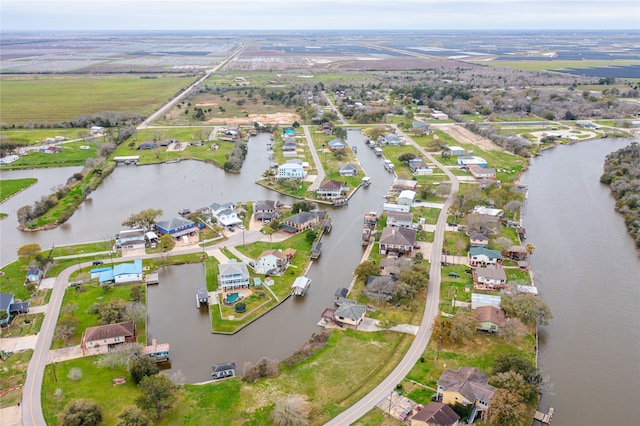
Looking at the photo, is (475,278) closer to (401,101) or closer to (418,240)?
(418,240)

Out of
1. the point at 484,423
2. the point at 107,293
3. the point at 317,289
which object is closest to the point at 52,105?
the point at 107,293

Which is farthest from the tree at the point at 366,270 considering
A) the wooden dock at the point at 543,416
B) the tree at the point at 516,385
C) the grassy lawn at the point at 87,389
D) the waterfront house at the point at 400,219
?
the grassy lawn at the point at 87,389

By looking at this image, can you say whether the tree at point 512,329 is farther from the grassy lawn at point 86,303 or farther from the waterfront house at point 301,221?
the grassy lawn at point 86,303

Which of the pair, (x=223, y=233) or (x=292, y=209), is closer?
(x=223, y=233)

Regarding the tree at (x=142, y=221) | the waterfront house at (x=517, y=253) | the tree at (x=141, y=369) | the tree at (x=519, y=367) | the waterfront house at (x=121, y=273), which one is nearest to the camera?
the tree at (x=519, y=367)

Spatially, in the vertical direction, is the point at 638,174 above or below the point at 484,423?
above

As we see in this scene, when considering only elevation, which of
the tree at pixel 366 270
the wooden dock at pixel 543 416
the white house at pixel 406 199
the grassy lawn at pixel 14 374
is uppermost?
the white house at pixel 406 199

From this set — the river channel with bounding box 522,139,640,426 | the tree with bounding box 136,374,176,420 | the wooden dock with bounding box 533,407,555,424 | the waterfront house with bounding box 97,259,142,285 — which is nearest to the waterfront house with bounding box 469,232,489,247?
the river channel with bounding box 522,139,640,426
